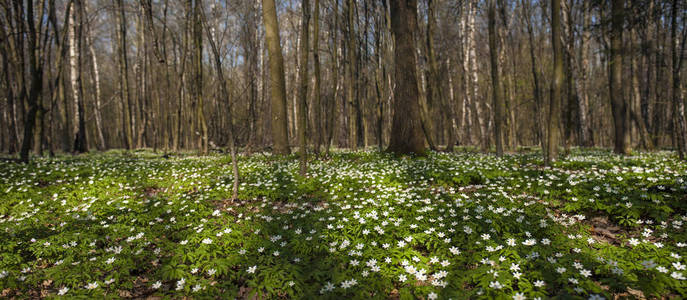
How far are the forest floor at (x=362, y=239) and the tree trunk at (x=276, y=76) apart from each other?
5.32m

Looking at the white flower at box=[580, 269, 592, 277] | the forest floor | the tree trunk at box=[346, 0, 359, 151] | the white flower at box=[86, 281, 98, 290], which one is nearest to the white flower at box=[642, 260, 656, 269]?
the forest floor

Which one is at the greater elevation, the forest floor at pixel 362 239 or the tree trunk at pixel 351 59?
the tree trunk at pixel 351 59

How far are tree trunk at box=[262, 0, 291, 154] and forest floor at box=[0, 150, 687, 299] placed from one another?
5.32m

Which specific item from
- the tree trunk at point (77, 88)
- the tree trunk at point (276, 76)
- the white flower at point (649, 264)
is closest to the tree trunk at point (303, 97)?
the tree trunk at point (276, 76)

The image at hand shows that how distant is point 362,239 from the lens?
3742mm

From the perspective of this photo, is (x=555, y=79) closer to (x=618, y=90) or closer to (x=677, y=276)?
(x=618, y=90)

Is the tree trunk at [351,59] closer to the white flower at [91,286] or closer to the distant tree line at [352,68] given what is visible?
the distant tree line at [352,68]

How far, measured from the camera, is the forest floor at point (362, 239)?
279 cm

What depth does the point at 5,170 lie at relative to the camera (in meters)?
7.70

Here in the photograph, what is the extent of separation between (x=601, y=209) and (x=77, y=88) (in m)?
19.5

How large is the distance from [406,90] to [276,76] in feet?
16.4

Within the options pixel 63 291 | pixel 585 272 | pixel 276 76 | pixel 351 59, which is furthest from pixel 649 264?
pixel 351 59

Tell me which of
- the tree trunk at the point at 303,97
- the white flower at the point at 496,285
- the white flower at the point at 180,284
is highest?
the tree trunk at the point at 303,97

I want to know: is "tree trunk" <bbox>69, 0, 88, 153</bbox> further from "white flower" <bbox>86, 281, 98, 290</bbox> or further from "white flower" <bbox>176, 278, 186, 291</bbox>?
"white flower" <bbox>176, 278, 186, 291</bbox>
